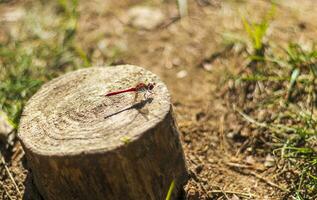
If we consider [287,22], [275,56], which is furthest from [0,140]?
[287,22]

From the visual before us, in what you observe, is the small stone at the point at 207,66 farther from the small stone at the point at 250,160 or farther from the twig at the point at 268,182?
the twig at the point at 268,182

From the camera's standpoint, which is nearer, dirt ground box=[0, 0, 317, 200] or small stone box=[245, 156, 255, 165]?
dirt ground box=[0, 0, 317, 200]

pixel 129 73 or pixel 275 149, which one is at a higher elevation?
pixel 129 73

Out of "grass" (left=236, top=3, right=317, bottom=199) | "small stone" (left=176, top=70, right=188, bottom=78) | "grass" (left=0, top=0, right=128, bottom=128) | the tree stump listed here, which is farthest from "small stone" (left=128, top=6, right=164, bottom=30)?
the tree stump

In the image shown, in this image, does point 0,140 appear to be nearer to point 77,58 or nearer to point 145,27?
point 77,58

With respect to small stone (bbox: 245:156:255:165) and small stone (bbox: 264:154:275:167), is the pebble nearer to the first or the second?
small stone (bbox: 245:156:255:165)

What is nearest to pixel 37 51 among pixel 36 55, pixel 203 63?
pixel 36 55
